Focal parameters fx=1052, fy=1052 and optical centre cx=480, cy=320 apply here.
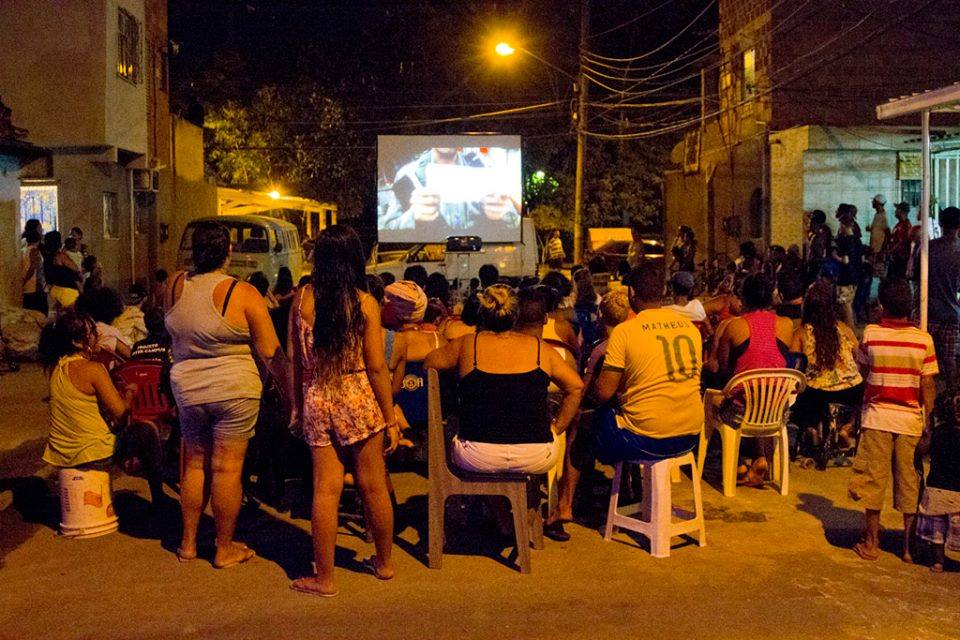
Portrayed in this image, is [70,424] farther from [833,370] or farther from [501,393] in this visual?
[833,370]

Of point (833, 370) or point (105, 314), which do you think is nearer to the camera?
point (105, 314)

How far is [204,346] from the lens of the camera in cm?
550

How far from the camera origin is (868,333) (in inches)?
239

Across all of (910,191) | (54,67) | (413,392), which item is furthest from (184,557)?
(910,191)

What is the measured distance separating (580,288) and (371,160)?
3033cm

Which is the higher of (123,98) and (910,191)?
(123,98)

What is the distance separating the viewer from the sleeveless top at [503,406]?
5.46m

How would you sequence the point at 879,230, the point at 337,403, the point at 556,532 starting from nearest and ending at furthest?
the point at 337,403 < the point at 556,532 < the point at 879,230

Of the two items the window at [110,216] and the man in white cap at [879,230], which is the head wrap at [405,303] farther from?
the window at [110,216]

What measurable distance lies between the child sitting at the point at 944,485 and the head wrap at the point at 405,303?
10.3 ft

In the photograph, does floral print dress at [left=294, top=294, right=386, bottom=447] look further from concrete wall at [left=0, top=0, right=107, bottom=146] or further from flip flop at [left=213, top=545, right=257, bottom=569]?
concrete wall at [left=0, top=0, right=107, bottom=146]

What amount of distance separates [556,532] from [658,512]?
0.66m

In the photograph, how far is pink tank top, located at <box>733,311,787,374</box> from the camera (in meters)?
7.21

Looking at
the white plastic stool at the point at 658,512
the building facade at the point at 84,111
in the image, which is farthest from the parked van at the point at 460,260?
the white plastic stool at the point at 658,512
